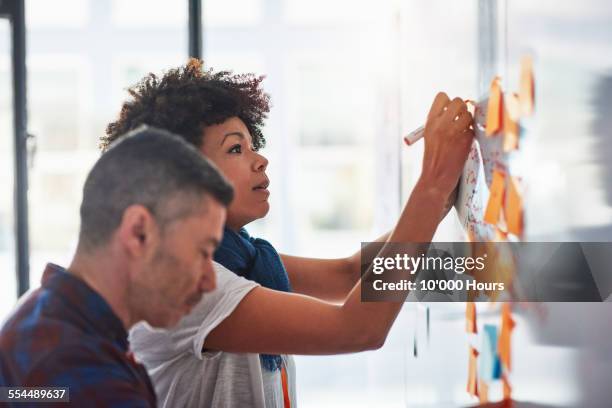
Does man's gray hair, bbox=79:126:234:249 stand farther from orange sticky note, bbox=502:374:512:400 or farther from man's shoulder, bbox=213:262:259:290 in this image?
orange sticky note, bbox=502:374:512:400

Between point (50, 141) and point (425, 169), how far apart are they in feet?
12.5

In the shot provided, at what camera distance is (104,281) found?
97 cm

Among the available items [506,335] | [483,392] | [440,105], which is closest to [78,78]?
[440,105]

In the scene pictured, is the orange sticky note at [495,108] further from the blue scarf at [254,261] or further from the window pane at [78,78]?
the window pane at [78,78]

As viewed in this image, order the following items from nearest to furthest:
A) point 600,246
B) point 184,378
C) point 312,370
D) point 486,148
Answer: point 600,246 < point 486,148 < point 184,378 < point 312,370

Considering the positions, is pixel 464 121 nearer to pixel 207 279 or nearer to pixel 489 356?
pixel 489 356

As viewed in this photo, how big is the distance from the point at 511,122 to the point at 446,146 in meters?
0.23

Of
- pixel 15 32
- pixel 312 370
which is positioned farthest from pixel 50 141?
pixel 312 370

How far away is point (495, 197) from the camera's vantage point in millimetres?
1066

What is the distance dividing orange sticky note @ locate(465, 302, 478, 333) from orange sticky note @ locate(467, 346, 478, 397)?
34 mm

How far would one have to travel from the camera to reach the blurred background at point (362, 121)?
79 cm

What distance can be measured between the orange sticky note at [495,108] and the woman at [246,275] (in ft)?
0.37

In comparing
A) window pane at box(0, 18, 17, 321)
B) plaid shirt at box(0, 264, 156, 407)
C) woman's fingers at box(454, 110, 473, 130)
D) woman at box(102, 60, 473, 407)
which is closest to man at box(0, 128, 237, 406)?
plaid shirt at box(0, 264, 156, 407)

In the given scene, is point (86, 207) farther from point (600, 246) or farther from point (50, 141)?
point (50, 141)
